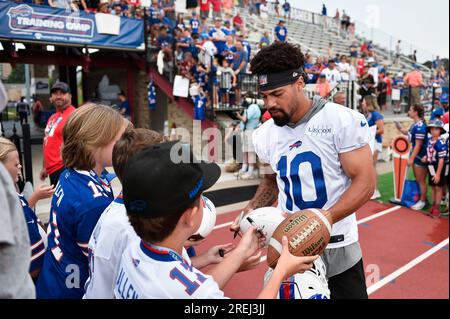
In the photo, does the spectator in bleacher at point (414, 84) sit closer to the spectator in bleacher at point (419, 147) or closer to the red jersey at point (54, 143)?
the spectator in bleacher at point (419, 147)

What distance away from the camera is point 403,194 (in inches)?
321

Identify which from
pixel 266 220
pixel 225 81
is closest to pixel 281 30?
pixel 225 81

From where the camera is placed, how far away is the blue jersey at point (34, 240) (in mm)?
2438

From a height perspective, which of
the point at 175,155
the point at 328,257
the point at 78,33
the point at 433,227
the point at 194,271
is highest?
the point at 78,33

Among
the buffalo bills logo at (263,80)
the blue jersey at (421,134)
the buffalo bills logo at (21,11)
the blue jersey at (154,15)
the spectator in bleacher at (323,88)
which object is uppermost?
the blue jersey at (154,15)

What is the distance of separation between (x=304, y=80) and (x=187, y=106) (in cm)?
1008

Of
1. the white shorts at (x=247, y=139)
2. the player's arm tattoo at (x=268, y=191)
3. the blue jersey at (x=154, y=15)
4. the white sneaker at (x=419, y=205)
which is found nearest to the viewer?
the player's arm tattoo at (x=268, y=191)

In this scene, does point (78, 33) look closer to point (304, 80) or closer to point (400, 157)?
point (400, 157)

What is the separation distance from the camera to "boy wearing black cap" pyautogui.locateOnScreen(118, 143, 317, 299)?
4.50ft

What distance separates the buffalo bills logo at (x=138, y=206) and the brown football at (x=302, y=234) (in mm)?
840

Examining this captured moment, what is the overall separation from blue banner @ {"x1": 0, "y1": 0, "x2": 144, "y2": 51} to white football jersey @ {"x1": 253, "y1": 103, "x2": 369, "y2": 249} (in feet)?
33.1

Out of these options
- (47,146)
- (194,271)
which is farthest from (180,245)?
(47,146)

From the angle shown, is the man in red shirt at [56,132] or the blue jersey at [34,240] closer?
the blue jersey at [34,240]

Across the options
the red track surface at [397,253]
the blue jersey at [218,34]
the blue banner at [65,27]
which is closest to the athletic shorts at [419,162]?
the red track surface at [397,253]
